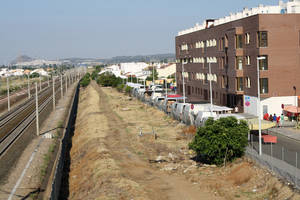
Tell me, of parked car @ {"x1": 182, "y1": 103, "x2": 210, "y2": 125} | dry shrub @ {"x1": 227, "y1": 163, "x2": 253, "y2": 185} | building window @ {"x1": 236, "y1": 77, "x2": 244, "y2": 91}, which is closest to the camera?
dry shrub @ {"x1": 227, "y1": 163, "x2": 253, "y2": 185}

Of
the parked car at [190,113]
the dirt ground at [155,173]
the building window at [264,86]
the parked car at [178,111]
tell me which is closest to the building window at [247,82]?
the building window at [264,86]

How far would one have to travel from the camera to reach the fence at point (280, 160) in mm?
23812

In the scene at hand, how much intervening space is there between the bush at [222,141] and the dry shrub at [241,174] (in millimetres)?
1577

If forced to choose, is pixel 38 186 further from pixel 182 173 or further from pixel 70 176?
pixel 182 173

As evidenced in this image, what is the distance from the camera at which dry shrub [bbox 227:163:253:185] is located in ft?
86.2

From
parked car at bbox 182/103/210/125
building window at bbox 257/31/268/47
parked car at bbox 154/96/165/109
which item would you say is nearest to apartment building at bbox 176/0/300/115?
building window at bbox 257/31/268/47

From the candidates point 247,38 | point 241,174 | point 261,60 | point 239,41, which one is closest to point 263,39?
point 261,60

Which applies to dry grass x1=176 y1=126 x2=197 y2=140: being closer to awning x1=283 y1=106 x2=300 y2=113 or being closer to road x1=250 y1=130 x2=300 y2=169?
road x1=250 y1=130 x2=300 y2=169

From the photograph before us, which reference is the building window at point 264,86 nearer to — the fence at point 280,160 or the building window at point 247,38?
the building window at point 247,38

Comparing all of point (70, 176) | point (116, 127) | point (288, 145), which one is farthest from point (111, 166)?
point (116, 127)

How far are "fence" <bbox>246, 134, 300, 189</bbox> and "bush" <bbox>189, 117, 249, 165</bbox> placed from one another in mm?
1077

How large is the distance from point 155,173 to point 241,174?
6.32 m

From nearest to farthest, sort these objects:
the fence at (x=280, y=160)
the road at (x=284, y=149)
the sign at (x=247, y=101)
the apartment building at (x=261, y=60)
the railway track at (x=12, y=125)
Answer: the fence at (x=280, y=160) < the road at (x=284, y=149) < the railway track at (x=12, y=125) < the apartment building at (x=261, y=60) < the sign at (x=247, y=101)

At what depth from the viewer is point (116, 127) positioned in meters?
53.3
